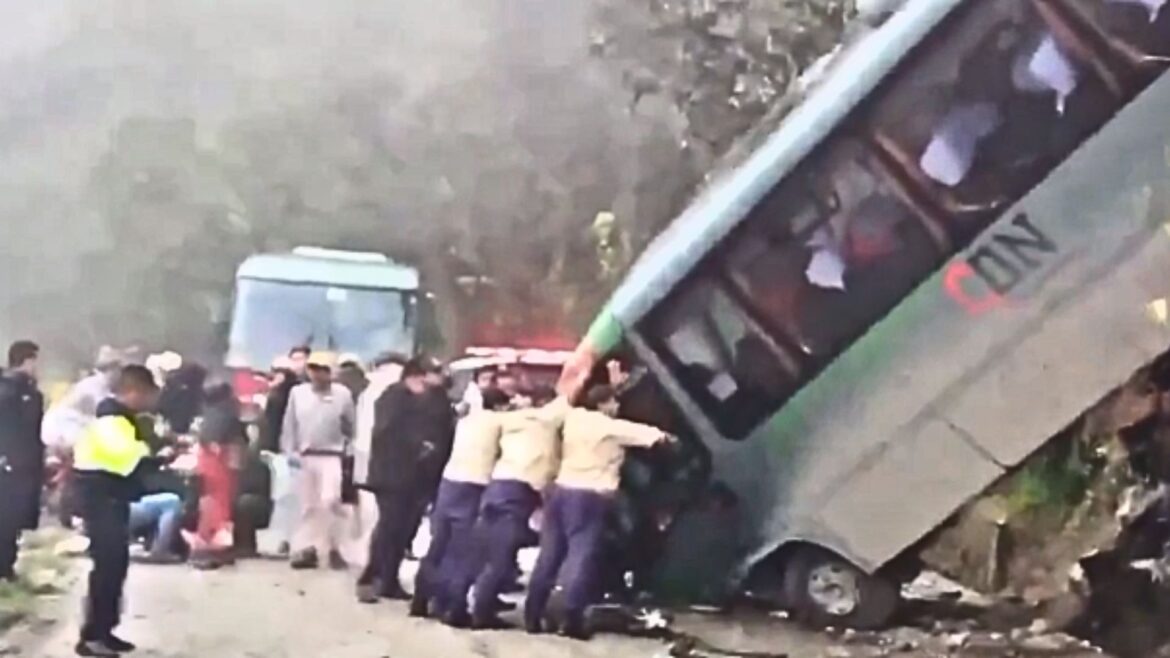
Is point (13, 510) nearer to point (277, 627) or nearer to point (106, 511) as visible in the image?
point (106, 511)

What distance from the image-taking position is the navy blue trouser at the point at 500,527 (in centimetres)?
229

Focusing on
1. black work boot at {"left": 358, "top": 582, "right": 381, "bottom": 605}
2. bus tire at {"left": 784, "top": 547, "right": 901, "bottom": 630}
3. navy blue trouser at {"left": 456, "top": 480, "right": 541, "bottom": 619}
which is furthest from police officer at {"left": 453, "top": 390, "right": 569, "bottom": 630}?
bus tire at {"left": 784, "top": 547, "right": 901, "bottom": 630}

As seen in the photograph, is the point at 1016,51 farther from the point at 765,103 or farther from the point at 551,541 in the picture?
the point at 551,541

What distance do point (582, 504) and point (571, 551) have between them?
2.5 inches

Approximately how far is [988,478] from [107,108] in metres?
1.26

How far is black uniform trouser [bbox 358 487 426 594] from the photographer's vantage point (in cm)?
230

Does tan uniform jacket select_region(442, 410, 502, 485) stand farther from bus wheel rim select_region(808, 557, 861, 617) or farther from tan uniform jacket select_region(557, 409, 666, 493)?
bus wheel rim select_region(808, 557, 861, 617)

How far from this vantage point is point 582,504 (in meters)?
2.29

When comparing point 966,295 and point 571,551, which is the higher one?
point 966,295

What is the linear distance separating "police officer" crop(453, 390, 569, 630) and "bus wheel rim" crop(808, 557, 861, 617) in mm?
381

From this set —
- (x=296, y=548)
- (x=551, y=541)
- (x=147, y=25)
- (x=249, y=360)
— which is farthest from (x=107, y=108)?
(x=551, y=541)

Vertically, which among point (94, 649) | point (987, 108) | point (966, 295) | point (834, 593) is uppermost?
point (987, 108)

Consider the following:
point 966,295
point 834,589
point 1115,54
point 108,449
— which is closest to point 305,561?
point 108,449

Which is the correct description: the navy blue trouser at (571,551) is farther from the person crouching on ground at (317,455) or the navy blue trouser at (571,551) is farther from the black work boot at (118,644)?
the black work boot at (118,644)
